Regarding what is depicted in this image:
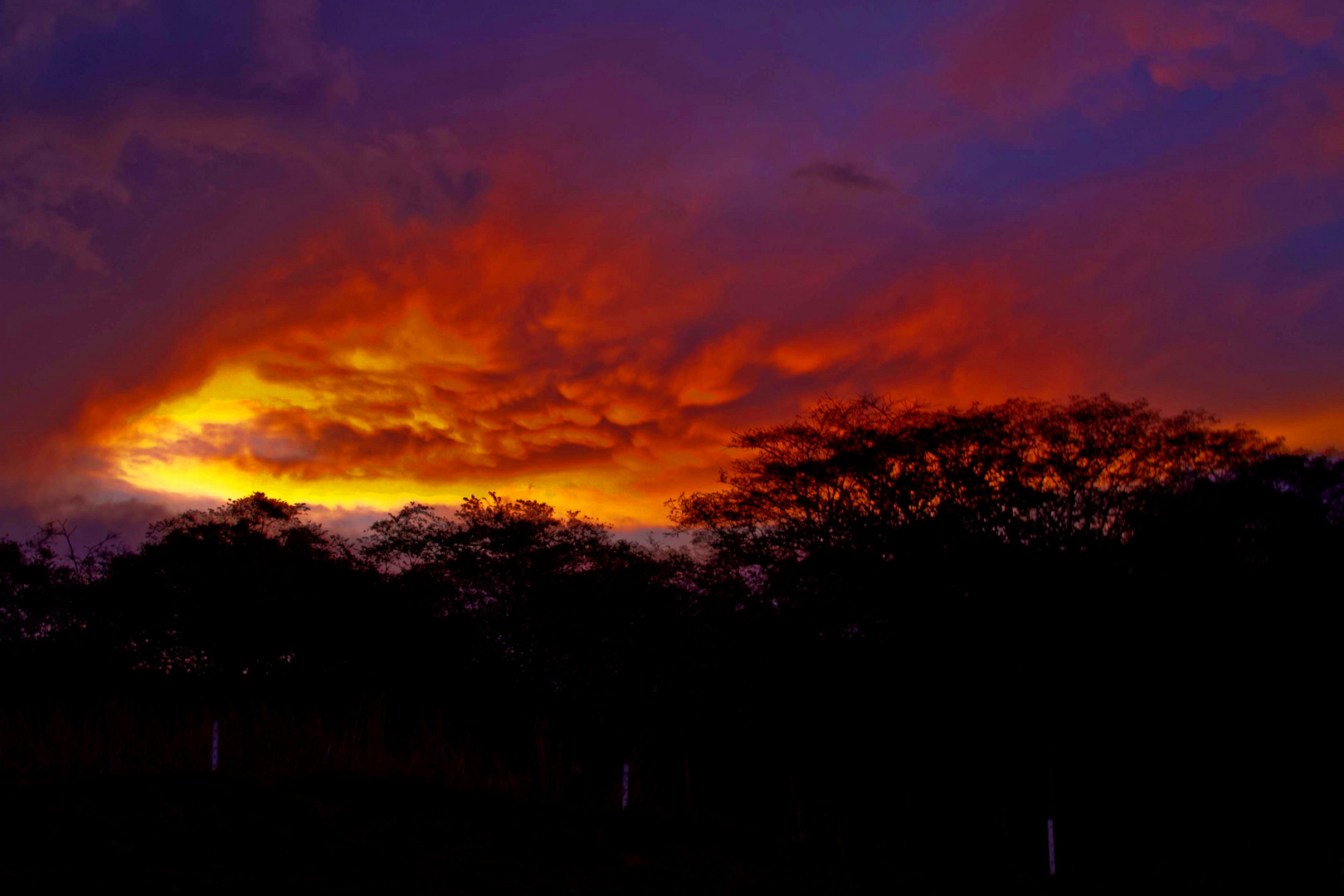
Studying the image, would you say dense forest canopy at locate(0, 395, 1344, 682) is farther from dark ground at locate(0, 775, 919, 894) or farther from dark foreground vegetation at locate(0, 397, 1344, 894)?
dark ground at locate(0, 775, 919, 894)

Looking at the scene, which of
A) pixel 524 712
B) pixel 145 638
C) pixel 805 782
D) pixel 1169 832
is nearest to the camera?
pixel 1169 832

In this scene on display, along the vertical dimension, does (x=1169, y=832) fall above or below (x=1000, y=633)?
below

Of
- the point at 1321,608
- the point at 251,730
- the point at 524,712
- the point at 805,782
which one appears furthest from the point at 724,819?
the point at 524,712

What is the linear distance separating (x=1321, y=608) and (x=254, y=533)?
23.8 meters

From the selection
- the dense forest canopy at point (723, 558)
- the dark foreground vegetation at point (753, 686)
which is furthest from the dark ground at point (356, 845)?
the dense forest canopy at point (723, 558)

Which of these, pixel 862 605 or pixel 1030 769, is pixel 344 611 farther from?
pixel 1030 769

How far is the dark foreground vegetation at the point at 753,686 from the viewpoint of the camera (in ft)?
34.2

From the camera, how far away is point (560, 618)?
80.1 feet

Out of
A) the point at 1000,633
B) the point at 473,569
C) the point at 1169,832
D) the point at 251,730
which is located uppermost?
the point at 473,569

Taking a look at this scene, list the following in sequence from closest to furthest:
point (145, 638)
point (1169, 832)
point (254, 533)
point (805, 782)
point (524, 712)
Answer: point (1169, 832) → point (805, 782) → point (524, 712) → point (145, 638) → point (254, 533)

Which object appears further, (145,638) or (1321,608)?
(145,638)

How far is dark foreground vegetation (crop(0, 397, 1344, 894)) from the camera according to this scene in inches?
410

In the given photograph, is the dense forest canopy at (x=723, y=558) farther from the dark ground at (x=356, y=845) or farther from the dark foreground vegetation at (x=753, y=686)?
the dark ground at (x=356, y=845)

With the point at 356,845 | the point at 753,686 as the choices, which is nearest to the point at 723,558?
the point at 753,686
